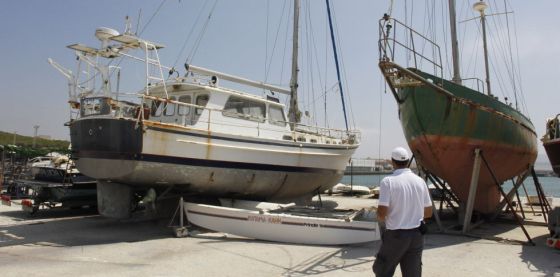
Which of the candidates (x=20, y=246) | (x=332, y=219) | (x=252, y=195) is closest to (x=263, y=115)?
(x=252, y=195)

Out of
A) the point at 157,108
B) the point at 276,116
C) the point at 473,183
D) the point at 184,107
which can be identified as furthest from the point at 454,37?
the point at 157,108

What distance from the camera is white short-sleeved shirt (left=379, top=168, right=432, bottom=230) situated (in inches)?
167

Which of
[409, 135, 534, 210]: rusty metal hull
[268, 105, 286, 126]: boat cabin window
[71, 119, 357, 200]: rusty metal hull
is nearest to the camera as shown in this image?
[71, 119, 357, 200]: rusty metal hull

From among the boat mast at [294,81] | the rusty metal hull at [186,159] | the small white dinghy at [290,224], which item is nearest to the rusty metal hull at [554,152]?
the small white dinghy at [290,224]

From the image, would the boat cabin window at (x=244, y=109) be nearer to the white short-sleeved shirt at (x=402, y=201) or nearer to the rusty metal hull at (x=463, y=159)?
the rusty metal hull at (x=463, y=159)

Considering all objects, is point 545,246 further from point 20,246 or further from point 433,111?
point 20,246

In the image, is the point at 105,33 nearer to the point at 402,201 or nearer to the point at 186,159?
the point at 186,159

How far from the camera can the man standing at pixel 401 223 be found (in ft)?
13.9

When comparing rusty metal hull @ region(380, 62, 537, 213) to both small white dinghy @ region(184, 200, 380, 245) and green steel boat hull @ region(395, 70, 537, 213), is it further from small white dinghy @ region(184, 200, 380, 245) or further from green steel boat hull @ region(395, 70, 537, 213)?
small white dinghy @ region(184, 200, 380, 245)

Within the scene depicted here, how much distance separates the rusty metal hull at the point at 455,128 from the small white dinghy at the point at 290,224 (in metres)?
2.07

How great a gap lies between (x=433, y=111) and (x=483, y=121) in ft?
3.70

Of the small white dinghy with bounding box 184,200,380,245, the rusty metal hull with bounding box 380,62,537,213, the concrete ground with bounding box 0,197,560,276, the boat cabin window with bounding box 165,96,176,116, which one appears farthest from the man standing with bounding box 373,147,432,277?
the boat cabin window with bounding box 165,96,176,116

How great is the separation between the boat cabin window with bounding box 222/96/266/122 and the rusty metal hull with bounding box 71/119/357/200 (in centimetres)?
72

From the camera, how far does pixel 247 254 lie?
779 cm
